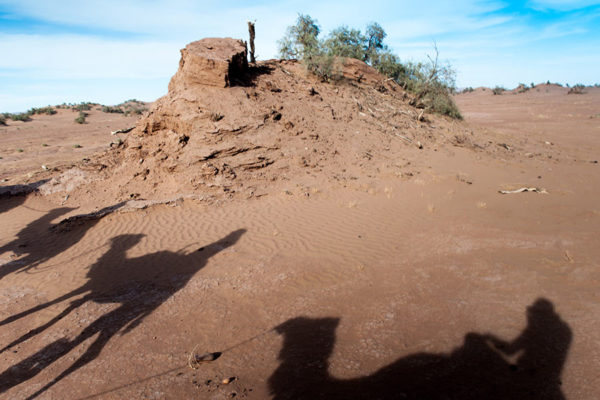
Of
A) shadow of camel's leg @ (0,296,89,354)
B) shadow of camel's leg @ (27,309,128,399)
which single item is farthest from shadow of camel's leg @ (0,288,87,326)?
shadow of camel's leg @ (27,309,128,399)

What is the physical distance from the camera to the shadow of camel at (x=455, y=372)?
10.2 ft

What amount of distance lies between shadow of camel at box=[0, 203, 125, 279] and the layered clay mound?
153 centimetres

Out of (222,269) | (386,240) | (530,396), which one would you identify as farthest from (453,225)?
(222,269)

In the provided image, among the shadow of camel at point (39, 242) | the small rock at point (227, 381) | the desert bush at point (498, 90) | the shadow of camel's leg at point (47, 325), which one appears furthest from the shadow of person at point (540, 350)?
the desert bush at point (498, 90)

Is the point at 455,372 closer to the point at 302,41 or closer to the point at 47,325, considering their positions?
the point at 47,325

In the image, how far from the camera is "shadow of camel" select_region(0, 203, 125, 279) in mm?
6548

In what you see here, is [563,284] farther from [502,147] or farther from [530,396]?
[502,147]

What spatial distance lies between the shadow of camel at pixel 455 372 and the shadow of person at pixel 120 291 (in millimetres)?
2403

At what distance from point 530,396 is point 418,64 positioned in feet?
59.5

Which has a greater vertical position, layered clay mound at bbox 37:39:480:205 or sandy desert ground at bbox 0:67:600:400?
layered clay mound at bbox 37:39:480:205

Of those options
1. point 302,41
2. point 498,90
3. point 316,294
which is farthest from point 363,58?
point 498,90

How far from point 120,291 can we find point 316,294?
328 cm

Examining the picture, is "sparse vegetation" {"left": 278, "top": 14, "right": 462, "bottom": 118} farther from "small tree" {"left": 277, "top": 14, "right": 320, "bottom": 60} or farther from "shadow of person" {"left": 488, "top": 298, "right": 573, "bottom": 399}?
"shadow of person" {"left": 488, "top": 298, "right": 573, "bottom": 399}

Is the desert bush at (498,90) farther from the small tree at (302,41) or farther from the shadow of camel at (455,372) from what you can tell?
the shadow of camel at (455,372)
